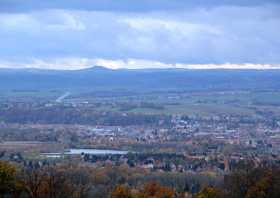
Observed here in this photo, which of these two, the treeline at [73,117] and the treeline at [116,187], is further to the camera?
the treeline at [73,117]

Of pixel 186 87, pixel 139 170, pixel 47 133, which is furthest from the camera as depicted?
pixel 186 87

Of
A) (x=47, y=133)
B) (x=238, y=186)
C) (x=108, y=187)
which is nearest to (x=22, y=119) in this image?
(x=47, y=133)

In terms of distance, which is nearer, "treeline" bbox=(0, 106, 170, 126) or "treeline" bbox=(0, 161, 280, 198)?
"treeline" bbox=(0, 161, 280, 198)

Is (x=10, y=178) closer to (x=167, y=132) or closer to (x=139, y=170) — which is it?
(x=139, y=170)

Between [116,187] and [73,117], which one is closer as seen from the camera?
[116,187]

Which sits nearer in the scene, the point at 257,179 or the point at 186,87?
the point at 257,179

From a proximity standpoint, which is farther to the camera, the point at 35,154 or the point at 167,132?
the point at 167,132

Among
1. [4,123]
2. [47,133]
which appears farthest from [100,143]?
[4,123]

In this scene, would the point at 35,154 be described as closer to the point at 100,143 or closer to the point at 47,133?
the point at 100,143

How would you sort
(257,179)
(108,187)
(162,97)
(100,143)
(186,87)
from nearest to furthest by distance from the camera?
(257,179) → (108,187) → (100,143) → (162,97) → (186,87)
